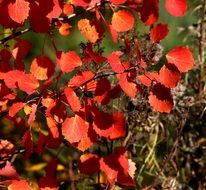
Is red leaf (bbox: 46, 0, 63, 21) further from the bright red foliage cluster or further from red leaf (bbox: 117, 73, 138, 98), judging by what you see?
red leaf (bbox: 117, 73, 138, 98)

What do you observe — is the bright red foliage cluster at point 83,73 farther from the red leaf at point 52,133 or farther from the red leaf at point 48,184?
the red leaf at point 48,184

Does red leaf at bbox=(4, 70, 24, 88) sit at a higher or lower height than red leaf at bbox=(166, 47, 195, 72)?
higher

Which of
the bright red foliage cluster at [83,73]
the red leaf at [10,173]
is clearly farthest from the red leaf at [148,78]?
the red leaf at [10,173]

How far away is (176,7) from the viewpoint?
1592mm

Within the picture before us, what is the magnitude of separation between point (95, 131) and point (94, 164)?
0.81 ft

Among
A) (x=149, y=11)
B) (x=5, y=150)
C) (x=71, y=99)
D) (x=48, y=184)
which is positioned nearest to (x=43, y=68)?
(x=71, y=99)

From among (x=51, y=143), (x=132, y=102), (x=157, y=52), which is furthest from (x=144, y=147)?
(x=51, y=143)

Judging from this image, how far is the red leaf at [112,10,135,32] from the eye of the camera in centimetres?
161

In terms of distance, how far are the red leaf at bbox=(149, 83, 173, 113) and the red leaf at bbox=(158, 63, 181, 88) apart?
6cm

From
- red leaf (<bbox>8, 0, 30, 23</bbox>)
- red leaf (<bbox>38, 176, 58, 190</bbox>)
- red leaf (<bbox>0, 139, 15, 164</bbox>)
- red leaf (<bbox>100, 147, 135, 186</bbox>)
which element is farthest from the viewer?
red leaf (<bbox>0, 139, 15, 164</bbox>)

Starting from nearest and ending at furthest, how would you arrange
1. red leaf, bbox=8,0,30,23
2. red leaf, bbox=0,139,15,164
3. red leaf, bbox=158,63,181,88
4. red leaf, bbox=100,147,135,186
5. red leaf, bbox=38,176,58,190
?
1. red leaf, bbox=8,0,30,23
2. red leaf, bbox=158,63,181,88
3. red leaf, bbox=100,147,135,186
4. red leaf, bbox=38,176,58,190
5. red leaf, bbox=0,139,15,164

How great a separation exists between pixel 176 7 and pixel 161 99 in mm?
299

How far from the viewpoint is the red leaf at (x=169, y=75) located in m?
1.54

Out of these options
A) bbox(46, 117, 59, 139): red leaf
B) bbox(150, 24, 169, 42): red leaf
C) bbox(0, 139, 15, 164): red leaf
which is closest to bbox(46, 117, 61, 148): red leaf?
bbox(46, 117, 59, 139): red leaf
